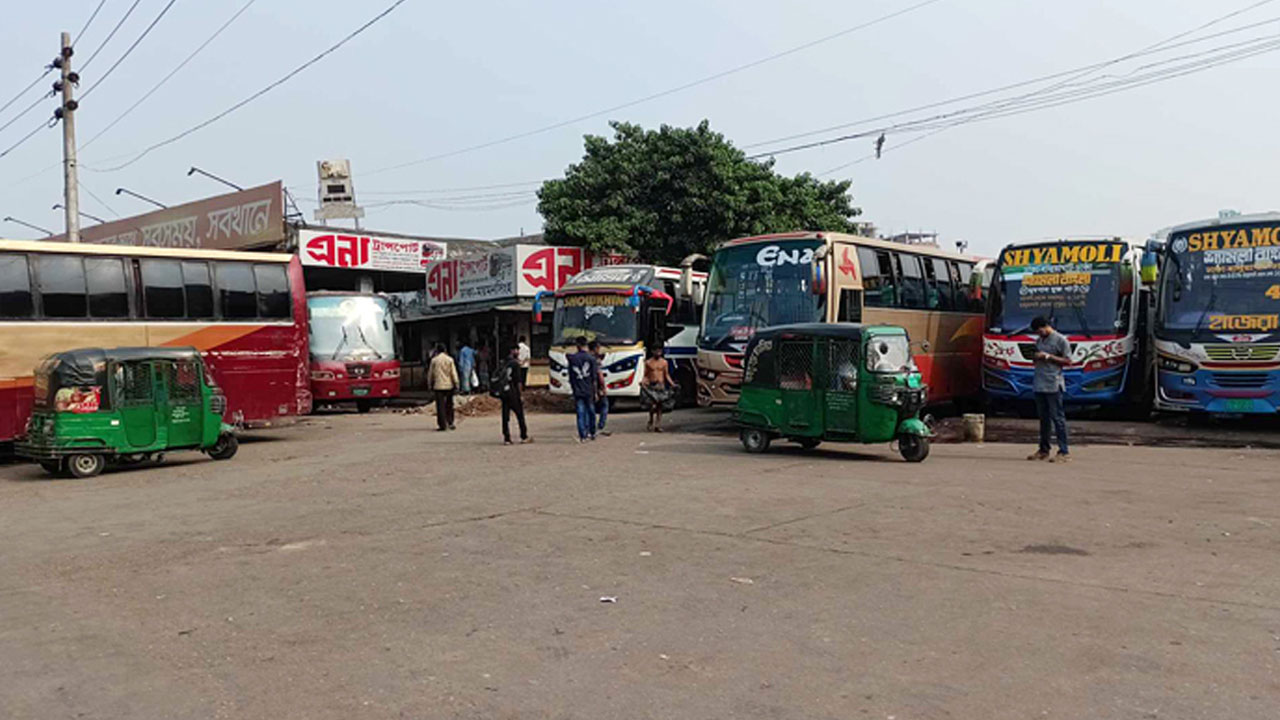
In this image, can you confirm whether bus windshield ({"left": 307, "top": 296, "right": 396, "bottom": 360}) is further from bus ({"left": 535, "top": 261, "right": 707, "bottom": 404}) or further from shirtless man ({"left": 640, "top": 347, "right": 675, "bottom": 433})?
shirtless man ({"left": 640, "top": 347, "right": 675, "bottom": 433})

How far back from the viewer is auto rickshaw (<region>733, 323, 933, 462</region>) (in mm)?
13242

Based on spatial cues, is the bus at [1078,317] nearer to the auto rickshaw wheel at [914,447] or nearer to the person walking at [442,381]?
the auto rickshaw wheel at [914,447]

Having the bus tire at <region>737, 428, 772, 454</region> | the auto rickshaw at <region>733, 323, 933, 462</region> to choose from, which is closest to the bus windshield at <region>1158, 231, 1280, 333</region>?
the auto rickshaw at <region>733, 323, 933, 462</region>

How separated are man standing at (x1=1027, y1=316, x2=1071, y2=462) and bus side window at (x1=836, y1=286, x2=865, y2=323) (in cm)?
476

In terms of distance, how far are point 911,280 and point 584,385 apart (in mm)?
7086

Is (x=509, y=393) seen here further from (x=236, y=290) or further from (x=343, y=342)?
(x=343, y=342)

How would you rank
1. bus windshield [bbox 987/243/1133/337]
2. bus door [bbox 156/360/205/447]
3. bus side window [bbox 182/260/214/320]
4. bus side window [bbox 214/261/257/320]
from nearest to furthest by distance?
bus door [bbox 156/360/205/447], bus side window [bbox 182/260/214/320], bus windshield [bbox 987/243/1133/337], bus side window [bbox 214/261/257/320]

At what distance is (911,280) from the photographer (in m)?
20.1

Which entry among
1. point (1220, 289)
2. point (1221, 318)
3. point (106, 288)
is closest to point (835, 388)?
point (1221, 318)

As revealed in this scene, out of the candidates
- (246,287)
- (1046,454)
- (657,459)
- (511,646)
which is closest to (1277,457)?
(1046,454)

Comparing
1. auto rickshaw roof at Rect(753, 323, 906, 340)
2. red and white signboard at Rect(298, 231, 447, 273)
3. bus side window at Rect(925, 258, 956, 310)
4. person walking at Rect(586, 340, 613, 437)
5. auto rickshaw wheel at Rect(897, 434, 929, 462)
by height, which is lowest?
auto rickshaw wheel at Rect(897, 434, 929, 462)

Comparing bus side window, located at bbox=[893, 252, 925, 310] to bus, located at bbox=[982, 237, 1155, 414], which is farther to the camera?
bus side window, located at bbox=[893, 252, 925, 310]

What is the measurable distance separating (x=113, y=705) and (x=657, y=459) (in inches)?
383

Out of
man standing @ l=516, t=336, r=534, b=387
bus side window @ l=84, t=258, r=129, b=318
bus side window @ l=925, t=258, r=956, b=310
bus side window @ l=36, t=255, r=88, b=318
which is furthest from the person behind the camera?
man standing @ l=516, t=336, r=534, b=387
